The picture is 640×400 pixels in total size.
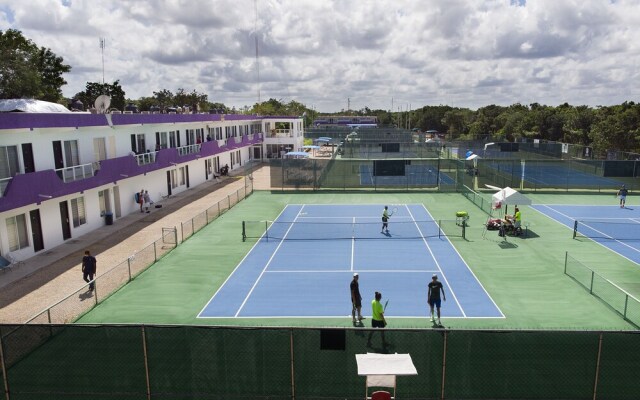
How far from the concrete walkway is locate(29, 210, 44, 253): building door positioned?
0.50m

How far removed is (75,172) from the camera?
85.7 ft

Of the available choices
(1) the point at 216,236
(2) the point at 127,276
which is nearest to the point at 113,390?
(2) the point at 127,276

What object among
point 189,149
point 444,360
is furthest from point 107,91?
point 444,360

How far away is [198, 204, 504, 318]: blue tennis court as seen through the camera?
Result: 17.0 meters

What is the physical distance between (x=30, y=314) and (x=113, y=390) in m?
7.97

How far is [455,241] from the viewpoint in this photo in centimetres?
2584

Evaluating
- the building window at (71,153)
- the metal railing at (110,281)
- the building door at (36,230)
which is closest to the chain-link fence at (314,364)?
the metal railing at (110,281)

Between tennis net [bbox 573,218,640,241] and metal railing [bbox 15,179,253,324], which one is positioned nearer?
metal railing [bbox 15,179,253,324]

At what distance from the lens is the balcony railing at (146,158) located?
110 feet

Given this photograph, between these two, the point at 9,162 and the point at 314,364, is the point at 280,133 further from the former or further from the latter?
the point at 314,364

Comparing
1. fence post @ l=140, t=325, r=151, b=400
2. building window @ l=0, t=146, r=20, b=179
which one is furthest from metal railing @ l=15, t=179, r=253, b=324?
building window @ l=0, t=146, r=20, b=179

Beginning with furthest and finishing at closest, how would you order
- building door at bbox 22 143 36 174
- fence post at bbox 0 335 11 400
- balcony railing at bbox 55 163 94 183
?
balcony railing at bbox 55 163 94 183, building door at bbox 22 143 36 174, fence post at bbox 0 335 11 400

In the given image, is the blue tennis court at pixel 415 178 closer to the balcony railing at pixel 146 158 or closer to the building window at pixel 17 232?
the balcony railing at pixel 146 158

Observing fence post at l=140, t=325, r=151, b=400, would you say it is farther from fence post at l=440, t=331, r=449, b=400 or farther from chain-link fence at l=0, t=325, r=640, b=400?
fence post at l=440, t=331, r=449, b=400
